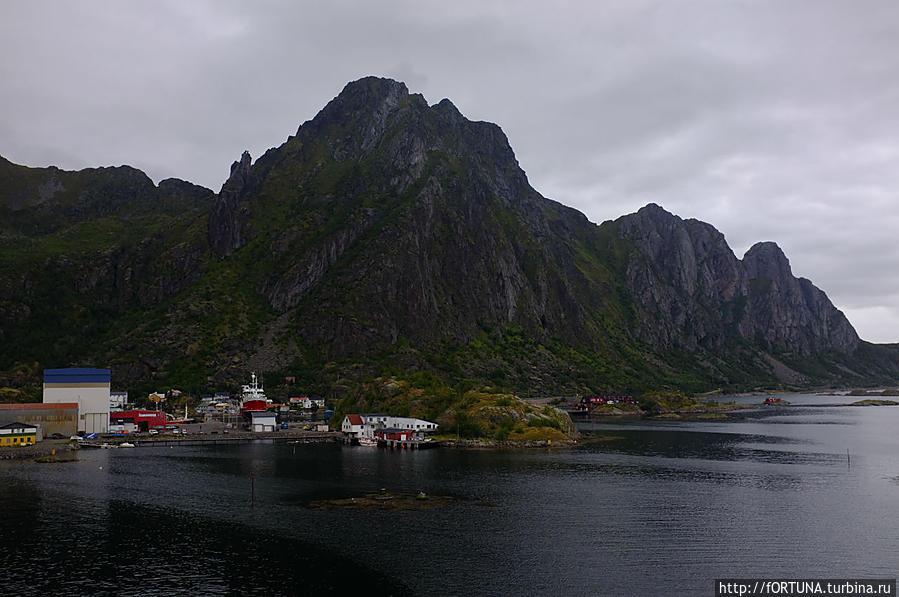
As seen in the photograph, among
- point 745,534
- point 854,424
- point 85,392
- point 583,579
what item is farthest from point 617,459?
point 854,424

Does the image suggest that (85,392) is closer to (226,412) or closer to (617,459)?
(226,412)

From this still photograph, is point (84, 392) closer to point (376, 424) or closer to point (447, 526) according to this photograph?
point (376, 424)

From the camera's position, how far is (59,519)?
213 ft

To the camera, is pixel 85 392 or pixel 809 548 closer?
pixel 809 548

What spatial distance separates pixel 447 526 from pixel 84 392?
4400 inches

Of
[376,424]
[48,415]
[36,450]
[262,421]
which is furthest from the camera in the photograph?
[262,421]

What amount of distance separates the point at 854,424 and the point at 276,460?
567 feet

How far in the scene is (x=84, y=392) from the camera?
143 metres

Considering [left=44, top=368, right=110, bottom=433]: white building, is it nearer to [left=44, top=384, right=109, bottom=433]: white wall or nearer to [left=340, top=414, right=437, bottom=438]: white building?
[left=44, top=384, right=109, bottom=433]: white wall

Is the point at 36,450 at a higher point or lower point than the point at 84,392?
lower

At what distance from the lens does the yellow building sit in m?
120

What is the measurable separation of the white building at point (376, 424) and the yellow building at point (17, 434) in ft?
199

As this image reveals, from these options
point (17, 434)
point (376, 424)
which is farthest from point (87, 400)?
point (376, 424)

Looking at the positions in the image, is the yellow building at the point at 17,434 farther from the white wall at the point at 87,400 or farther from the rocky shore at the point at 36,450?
the white wall at the point at 87,400
